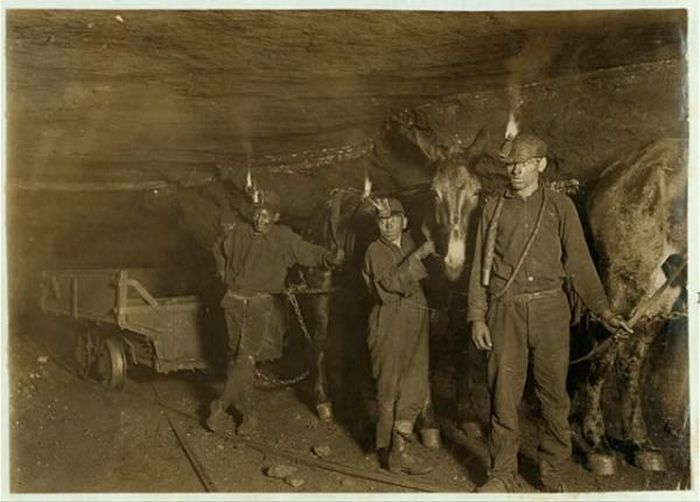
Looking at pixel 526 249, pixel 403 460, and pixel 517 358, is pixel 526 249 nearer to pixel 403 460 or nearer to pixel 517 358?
pixel 517 358

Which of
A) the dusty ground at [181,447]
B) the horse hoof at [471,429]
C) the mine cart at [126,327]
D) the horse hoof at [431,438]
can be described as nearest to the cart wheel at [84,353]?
the mine cart at [126,327]

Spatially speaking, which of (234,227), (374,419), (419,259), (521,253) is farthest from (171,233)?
(521,253)

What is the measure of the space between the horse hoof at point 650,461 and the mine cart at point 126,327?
2938 mm

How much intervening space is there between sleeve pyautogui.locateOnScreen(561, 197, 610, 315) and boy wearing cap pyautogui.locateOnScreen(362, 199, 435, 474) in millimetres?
757

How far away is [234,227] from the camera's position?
16.1ft

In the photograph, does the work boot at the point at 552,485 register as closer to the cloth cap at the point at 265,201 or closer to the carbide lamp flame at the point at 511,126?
the carbide lamp flame at the point at 511,126

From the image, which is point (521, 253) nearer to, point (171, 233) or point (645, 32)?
point (645, 32)

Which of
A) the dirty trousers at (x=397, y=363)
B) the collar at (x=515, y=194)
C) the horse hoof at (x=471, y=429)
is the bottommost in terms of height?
the horse hoof at (x=471, y=429)

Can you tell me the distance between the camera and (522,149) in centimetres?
340

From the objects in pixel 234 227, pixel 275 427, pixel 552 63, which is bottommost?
pixel 275 427

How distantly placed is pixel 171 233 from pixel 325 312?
9.69 ft

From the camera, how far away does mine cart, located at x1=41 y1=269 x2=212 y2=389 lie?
17.5ft

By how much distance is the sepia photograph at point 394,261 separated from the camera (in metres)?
3.58

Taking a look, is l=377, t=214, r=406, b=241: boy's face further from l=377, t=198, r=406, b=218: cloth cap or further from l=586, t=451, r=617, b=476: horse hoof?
l=586, t=451, r=617, b=476: horse hoof
